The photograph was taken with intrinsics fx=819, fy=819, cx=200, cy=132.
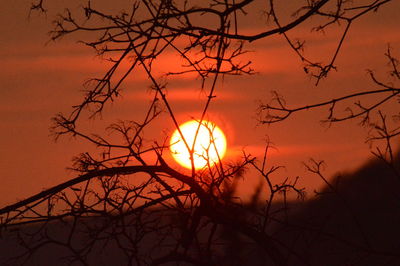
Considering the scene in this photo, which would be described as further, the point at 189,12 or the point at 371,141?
the point at 371,141

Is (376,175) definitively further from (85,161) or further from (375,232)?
(85,161)

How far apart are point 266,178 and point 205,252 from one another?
0.74 meters

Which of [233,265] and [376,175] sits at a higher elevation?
[376,175]

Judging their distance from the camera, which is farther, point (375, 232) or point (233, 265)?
point (375, 232)

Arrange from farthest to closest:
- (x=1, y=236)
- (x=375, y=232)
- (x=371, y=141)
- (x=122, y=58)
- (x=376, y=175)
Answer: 1. (x=376, y=175)
2. (x=375, y=232)
3. (x=371, y=141)
4. (x=122, y=58)
5. (x=1, y=236)

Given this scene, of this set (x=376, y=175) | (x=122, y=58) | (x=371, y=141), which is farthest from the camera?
(x=376, y=175)

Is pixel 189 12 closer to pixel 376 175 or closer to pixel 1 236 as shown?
pixel 1 236

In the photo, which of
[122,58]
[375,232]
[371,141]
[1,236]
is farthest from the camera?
[375,232]

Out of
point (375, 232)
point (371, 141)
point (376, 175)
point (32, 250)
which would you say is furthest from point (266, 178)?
point (376, 175)

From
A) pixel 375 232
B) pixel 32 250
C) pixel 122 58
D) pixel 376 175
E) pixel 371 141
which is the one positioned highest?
pixel 376 175

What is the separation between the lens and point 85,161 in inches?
250

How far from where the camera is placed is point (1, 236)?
595cm

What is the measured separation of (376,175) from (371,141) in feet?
84.0

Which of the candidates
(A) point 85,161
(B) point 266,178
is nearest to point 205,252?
(B) point 266,178
